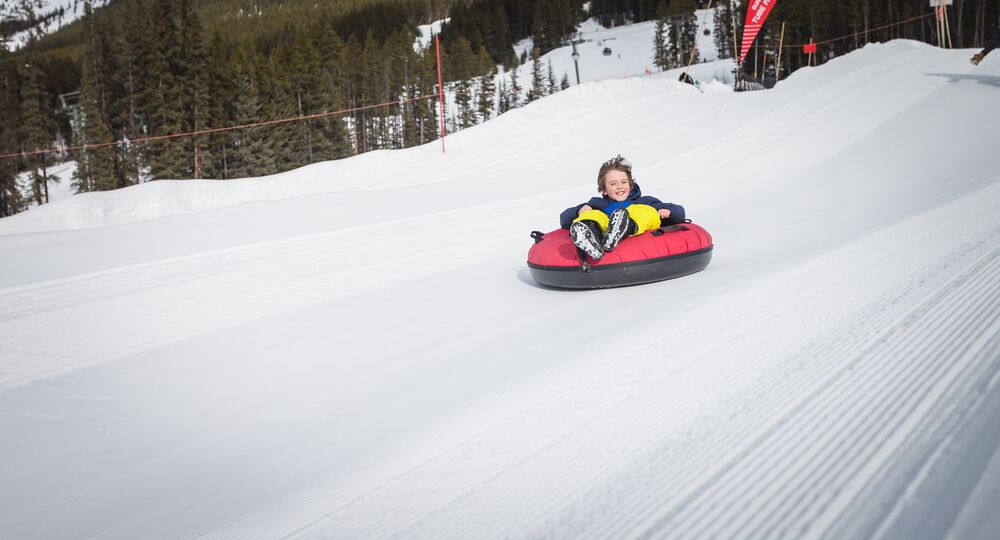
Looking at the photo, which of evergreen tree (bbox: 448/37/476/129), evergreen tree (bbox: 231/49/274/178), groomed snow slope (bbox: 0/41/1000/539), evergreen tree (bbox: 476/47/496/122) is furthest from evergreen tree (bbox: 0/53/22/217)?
evergreen tree (bbox: 476/47/496/122)

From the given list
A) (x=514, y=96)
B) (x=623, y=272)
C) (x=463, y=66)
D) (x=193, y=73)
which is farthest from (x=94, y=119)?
(x=623, y=272)

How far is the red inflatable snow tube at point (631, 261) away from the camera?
4.31m

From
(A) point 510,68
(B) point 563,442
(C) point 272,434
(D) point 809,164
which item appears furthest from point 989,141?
(A) point 510,68

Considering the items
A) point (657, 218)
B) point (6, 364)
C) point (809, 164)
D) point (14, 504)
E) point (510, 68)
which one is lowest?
point (14, 504)

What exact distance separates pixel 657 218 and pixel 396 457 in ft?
9.84

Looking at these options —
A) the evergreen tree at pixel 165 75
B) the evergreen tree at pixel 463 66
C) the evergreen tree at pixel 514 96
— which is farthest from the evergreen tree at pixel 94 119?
the evergreen tree at pixel 514 96

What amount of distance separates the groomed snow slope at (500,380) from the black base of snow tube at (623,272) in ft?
0.36

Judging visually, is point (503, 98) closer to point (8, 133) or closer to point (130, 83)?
point (130, 83)

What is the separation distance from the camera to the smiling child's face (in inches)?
191

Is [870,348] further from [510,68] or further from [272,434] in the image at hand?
[510,68]

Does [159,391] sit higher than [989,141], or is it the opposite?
[989,141]

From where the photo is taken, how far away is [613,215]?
4328 millimetres

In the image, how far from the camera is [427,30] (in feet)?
439

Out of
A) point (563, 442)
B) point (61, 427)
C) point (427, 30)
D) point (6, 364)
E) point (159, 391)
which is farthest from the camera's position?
point (427, 30)
